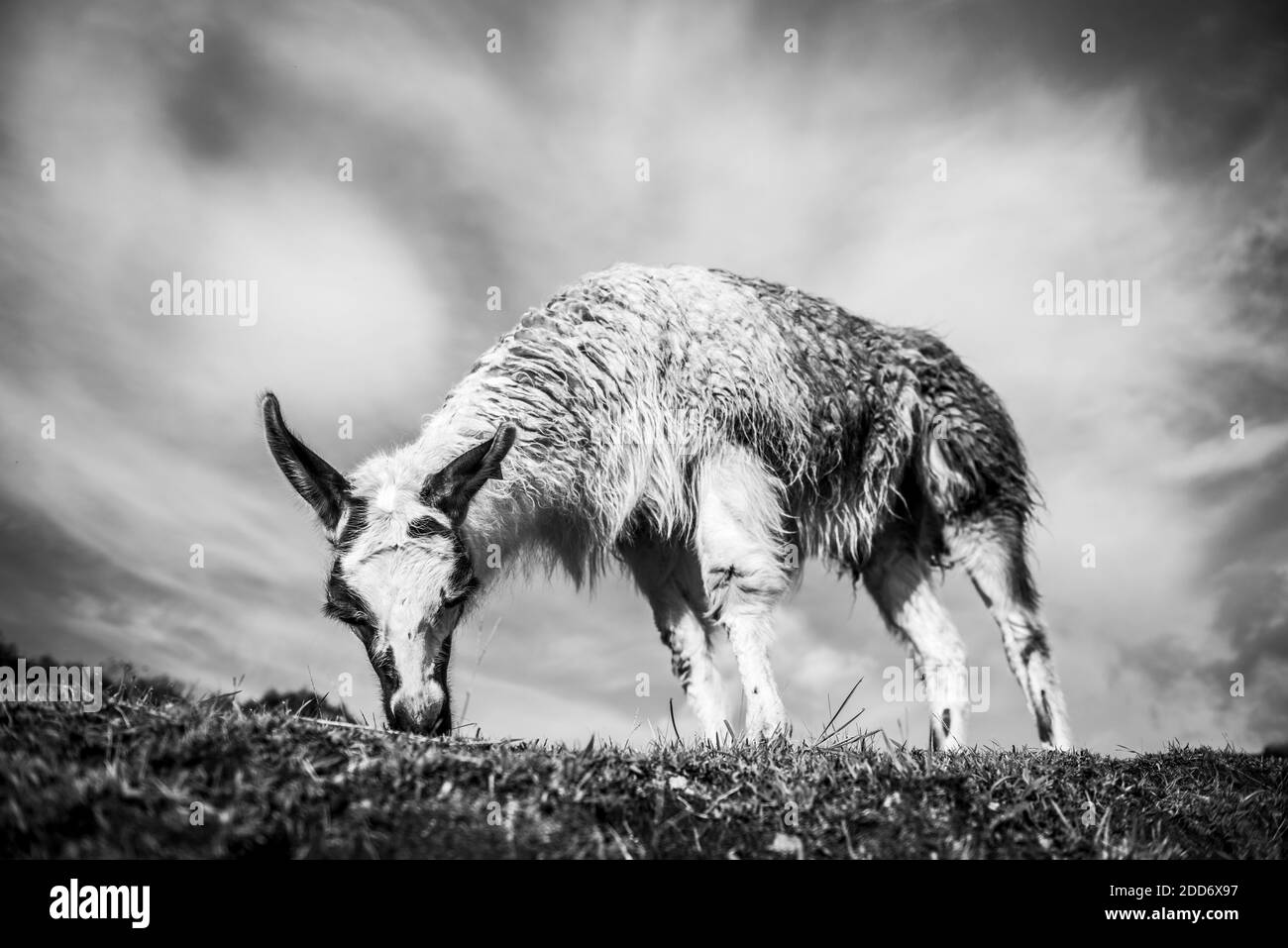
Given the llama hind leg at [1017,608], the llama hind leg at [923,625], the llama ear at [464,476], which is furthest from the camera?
the llama hind leg at [923,625]

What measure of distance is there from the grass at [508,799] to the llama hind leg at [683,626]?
8.38 ft

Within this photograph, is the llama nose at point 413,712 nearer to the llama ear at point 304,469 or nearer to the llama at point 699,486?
the llama at point 699,486

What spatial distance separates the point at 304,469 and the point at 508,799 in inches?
115

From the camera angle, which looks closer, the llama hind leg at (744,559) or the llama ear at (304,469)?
the llama ear at (304,469)

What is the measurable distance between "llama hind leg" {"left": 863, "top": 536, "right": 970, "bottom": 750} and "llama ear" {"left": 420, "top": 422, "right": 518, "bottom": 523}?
4006 millimetres

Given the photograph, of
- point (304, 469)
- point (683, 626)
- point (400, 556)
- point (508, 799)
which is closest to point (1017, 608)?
point (683, 626)

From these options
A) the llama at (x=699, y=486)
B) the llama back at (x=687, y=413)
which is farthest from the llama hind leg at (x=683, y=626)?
the llama back at (x=687, y=413)

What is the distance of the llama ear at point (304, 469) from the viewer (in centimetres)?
523

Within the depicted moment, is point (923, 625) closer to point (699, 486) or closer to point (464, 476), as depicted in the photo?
point (699, 486)

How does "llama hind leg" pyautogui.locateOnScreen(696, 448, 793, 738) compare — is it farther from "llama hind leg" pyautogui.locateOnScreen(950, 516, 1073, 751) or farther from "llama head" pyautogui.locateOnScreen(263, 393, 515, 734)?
"llama hind leg" pyautogui.locateOnScreen(950, 516, 1073, 751)

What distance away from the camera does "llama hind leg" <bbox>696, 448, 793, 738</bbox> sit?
19.2ft

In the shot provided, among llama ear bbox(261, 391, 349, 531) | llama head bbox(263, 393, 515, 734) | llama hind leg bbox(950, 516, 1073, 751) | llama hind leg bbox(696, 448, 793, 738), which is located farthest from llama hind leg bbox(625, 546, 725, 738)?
llama ear bbox(261, 391, 349, 531)

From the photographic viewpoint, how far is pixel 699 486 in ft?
20.9

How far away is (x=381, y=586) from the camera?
482 centimetres
